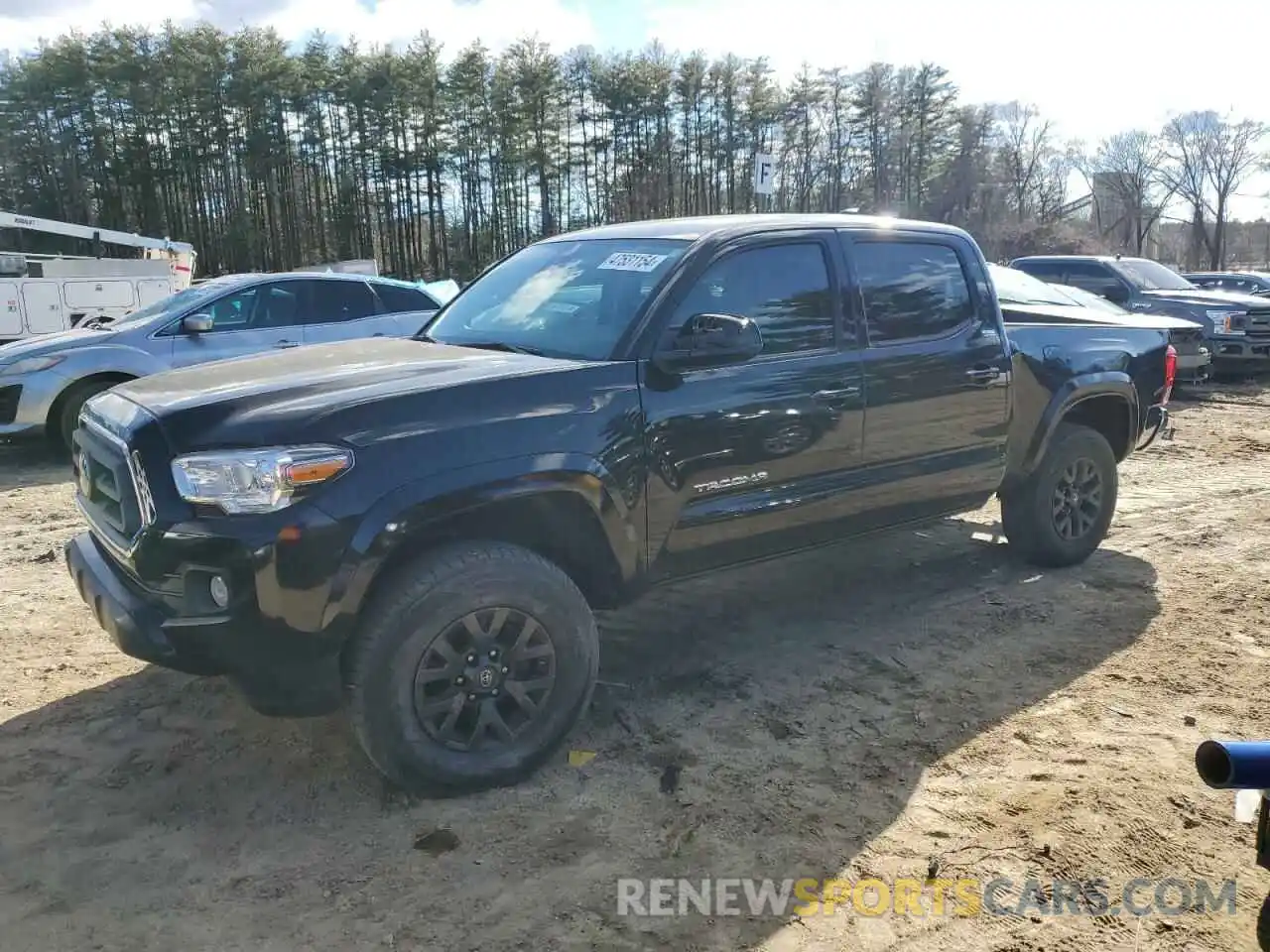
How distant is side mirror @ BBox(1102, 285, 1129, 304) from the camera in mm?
13648

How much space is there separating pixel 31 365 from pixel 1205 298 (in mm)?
14506

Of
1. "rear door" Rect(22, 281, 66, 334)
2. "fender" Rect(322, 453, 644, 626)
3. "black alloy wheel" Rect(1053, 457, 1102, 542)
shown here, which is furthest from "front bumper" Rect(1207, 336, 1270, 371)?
"rear door" Rect(22, 281, 66, 334)

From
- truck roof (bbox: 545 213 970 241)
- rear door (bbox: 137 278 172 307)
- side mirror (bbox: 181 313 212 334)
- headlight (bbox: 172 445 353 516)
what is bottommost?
headlight (bbox: 172 445 353 516)

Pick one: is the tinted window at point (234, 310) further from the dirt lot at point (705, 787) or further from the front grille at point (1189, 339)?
the front grille at point (1189, 339)

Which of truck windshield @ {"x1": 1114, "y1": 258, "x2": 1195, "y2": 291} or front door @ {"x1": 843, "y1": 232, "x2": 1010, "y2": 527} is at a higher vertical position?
truck windshield @ {"x1": 1114, "y1": 258, "x2": 1195, "y2": 291}

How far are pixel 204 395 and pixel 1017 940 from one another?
A: 2871 mm

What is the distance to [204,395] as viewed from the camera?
3137mm

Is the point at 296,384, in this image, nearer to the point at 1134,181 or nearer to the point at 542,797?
the point at 542,797

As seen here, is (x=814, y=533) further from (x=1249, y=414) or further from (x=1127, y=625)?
(x=1249, y=414)

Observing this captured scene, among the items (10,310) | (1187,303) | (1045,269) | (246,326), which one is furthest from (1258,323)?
(10,310)

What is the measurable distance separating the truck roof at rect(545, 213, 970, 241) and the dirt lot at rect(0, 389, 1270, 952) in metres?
1.87

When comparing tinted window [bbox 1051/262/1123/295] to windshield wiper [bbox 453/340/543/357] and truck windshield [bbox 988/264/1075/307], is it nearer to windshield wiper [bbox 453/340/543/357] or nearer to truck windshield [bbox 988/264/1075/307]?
truck windshield [bbox 988/264/1075/307]

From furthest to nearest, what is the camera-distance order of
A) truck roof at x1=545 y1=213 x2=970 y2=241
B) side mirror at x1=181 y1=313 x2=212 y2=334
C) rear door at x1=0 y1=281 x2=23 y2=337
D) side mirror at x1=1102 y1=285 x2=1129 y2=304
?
1. side mirror at x1=1102 y1=285 x2=1129 y2=304
2. rear door at x1=0 y1=281 x2=23 y2=337
3. side mirror at x1=181 y1=313 x2=212 y2=334
4. truck roof at x1=545 y1=213 x2=970 y2=241

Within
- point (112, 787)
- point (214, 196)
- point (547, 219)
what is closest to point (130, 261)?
point (112, 787)
